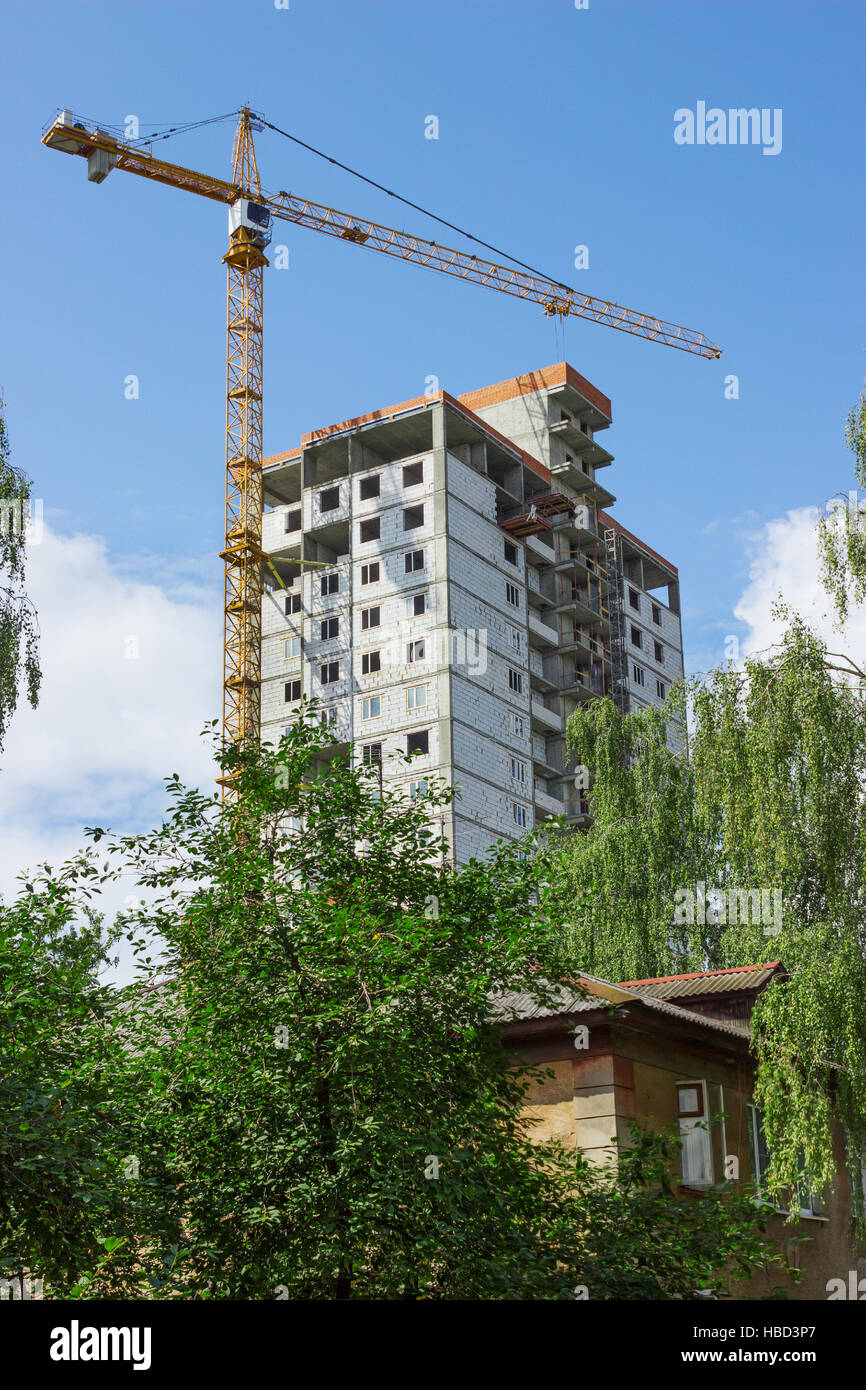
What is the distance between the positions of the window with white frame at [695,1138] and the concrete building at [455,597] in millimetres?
49412

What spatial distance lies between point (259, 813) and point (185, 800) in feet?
2.79

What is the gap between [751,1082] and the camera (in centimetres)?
2392

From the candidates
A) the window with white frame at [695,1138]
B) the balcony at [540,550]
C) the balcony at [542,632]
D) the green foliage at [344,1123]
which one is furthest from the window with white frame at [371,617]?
the green foliage at [344,1123]

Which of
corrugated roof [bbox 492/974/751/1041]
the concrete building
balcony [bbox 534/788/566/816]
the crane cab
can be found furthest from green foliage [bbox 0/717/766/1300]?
the crane cab

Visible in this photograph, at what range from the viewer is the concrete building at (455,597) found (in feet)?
254

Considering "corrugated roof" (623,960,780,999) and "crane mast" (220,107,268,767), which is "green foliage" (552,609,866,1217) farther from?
"crane mast" (220,107,268,767)

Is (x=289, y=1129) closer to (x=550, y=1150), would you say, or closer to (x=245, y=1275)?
(x=245, y=1275)

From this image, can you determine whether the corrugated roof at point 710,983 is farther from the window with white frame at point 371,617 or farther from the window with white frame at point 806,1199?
the window with white frame at point 371,617

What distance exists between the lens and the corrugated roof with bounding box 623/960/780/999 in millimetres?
23812

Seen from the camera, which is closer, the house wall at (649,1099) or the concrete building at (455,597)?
the house wall at (649,1099)

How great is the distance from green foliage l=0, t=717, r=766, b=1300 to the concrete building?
55883 millimetres

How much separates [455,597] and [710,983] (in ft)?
178

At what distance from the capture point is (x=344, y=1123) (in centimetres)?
1392
